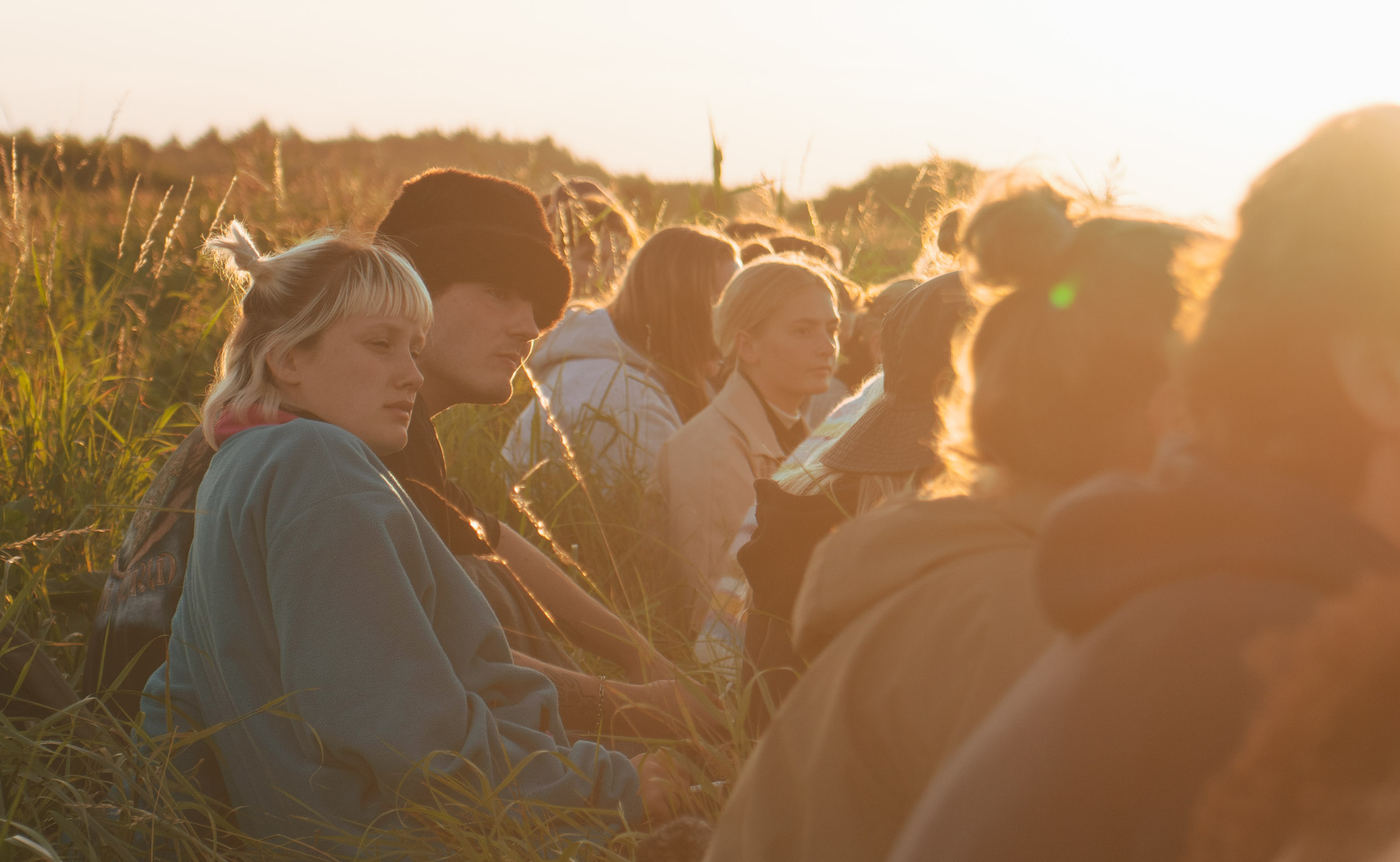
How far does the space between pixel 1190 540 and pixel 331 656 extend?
5.42 ft

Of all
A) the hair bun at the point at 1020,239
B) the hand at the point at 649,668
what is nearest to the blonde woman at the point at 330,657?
the hand at the point at 649,668

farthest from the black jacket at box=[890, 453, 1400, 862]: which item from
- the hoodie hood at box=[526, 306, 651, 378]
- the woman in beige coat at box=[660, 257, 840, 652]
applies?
the hoodie hood at box=[526, 306, 651, 378]

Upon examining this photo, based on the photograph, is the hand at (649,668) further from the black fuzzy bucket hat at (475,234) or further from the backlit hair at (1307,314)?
the backlit hair at (1307,314)

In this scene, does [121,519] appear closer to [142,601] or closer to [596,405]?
[142,601]

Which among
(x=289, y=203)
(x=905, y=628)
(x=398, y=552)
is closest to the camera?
(x=905, y=628)

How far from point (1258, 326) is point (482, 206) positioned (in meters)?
2.83

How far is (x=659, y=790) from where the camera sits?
216 cm

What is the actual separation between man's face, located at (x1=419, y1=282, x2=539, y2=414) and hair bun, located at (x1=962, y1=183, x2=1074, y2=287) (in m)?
2.36

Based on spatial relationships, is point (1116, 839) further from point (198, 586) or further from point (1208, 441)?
point (198, 586)

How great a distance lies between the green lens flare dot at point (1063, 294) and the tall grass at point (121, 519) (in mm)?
1046

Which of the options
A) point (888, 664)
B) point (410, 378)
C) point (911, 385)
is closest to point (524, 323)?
point (410, 378)

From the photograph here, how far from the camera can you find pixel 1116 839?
674 mm

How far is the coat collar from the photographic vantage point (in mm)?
4164

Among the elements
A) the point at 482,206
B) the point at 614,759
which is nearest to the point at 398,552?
the point at 614,759
